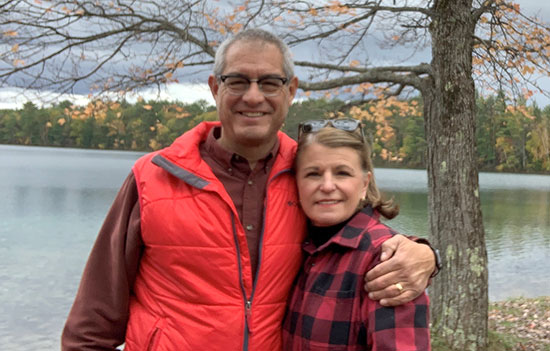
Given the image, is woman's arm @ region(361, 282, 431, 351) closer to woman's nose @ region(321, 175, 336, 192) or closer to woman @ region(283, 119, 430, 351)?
woman @ region(283, 119, 430, 351)

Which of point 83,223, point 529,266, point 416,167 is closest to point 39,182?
point 83,223

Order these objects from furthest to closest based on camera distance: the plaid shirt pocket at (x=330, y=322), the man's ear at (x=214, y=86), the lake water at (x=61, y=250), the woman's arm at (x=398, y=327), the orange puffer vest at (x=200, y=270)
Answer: the lake water at (x=61, y=250) < the man's ear at (x=214, y=86) < the orange puffer vest at (x=200, y=270) < the plaid shirt pocket at (x=330, y=322) < the woman's arm at (x=398, y=327)

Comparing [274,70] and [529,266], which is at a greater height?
[274,70]

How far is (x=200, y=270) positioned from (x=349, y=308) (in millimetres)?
599

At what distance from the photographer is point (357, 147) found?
212 centimetres

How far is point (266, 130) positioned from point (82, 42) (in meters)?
4.86

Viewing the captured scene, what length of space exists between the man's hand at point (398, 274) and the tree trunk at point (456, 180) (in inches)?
159

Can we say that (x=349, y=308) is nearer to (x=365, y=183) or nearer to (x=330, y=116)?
(x=365, y=183)

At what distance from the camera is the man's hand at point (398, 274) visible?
180cm

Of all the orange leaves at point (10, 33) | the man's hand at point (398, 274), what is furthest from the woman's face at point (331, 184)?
the orange leaves at point (10, 33)

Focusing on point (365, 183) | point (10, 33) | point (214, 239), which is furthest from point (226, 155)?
point (10, 33)

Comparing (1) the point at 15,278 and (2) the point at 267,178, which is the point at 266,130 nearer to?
(2) the point at 267,178

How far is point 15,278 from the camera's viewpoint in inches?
499

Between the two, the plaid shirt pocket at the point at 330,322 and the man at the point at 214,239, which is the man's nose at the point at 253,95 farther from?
the plaid shirt pocket at the point at 330,322
